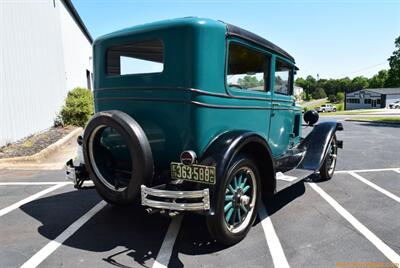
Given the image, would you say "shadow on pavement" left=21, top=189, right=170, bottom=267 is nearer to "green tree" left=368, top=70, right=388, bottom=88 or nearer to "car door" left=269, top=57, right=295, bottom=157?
"car door" left=269, top=57, right=295, bottom=157

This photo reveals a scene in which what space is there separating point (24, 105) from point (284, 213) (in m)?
8.35

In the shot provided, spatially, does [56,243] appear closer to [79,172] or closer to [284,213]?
[79,172]

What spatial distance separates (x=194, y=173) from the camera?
111 inches

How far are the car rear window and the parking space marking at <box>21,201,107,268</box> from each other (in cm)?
187

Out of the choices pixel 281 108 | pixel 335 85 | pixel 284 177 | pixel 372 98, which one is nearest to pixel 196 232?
pixel 284 177

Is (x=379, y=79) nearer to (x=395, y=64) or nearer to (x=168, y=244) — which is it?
(x=395, y=64)

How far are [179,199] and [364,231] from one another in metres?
2.19

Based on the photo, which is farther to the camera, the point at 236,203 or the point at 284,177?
the point at 284,177

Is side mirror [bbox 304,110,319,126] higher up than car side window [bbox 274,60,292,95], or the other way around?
car side window [bbox 274,60,292,95]

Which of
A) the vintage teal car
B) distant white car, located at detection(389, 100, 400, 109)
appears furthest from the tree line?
the vintage teal car

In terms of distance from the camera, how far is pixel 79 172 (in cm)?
379

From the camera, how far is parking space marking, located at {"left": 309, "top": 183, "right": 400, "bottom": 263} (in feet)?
9.61

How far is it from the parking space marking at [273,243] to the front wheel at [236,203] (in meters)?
0.26

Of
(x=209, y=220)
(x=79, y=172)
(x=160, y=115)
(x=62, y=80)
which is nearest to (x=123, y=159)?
(x=79, y=172)
